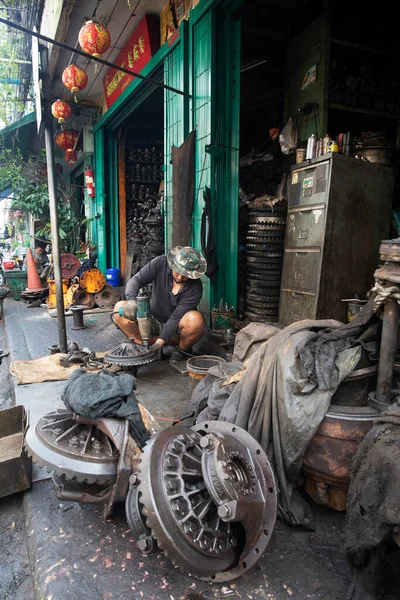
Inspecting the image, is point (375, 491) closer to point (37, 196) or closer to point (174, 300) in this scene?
point (174, 300)

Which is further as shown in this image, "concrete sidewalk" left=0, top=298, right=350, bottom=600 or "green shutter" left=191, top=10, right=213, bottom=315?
"green shutter" left=191, top=10, right=213, bottom=315

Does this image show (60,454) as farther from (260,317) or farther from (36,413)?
(260,317)

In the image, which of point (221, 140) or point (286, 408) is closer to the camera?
point (286, 408)

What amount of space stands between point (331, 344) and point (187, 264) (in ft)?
7.21

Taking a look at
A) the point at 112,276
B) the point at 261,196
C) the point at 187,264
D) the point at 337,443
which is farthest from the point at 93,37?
the point at 337,443

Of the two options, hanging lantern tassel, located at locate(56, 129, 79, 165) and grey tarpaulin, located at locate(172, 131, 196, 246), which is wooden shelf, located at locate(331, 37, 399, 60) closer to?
grey tarpaulin, located at locate(172, 131, 196, 246)

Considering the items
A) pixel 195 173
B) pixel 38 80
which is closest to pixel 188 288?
pixel 195 173

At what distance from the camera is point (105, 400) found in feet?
6.17

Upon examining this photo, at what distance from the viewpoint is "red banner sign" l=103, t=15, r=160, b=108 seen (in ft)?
20.7

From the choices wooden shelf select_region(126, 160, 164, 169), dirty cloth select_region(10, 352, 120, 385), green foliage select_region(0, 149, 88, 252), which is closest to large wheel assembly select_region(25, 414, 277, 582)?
dirty cloth select_region(10, 352, 120, 385)

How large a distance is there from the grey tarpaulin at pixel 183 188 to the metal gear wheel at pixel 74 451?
367 cm

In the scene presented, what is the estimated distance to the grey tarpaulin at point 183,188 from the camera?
508 centimetres

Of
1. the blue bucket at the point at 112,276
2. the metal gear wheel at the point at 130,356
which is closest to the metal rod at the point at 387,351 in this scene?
the metal gear wheel at the point at 130,356

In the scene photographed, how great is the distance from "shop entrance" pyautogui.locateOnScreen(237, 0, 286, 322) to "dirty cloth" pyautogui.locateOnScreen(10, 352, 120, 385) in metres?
2.41
